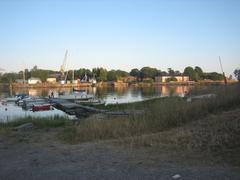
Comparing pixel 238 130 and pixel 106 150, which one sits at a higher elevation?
pixel 238 130

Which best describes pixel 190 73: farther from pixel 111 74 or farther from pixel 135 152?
pixel 135 152

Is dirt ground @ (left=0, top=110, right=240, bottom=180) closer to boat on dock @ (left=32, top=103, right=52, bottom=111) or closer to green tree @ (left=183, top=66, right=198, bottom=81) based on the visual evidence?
boat on dock @ (left=32, top=103, right=52, bottom=111)

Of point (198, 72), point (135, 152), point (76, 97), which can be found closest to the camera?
point (135, 152)

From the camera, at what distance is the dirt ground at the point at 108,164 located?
4.78 m

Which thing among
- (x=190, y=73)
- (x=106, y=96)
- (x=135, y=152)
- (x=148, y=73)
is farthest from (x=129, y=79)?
(x=135, y=152)

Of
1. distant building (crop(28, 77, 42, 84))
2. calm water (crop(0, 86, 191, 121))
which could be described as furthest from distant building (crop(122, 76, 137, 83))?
calm water (crop(0, 86, 191, 121))

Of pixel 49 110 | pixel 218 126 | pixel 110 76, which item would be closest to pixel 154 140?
pixel 218 126

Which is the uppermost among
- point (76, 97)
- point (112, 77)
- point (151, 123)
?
point (112, 77)

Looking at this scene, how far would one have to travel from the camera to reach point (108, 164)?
559 centimetres

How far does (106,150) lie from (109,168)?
5.25ft

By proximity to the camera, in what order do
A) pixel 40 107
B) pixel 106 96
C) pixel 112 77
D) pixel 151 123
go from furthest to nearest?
pixel 112 77 → pixel 106 96 → pixel 40 107 → pixel 151 123

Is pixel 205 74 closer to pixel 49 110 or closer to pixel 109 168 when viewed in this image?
pixel 49 110

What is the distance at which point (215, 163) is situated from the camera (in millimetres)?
5250

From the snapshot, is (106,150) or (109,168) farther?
(106,150)
